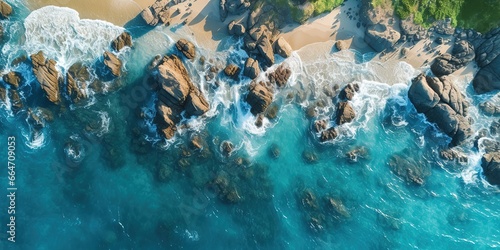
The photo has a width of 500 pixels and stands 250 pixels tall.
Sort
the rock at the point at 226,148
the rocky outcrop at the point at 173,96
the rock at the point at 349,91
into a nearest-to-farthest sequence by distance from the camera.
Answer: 1. the rocky outcrop at the point at 173,96
2. the rock at the point at 349,91
3. the rock at the point at 226,148

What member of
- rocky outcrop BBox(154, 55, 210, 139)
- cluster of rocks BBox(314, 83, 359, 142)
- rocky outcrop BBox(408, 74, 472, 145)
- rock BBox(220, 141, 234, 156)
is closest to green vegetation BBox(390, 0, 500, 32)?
rocky outcrop BBox(408, 74, 472, 145)

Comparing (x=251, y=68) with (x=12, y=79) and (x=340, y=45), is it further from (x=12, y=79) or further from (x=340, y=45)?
(x=12, y=79)

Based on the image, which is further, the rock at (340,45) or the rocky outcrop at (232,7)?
the rock at (340,45)

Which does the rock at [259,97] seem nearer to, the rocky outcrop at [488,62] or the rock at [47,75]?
the rock at [47,75]

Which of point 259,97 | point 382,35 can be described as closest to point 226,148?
point 259,97

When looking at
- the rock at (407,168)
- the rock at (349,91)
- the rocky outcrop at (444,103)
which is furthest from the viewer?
the rock at (407,168)

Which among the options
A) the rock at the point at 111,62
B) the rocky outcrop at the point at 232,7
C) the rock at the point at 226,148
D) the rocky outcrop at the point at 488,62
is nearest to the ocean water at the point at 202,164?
the rock at the point at 226,148

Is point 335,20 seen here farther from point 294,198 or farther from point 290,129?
point 294,198
